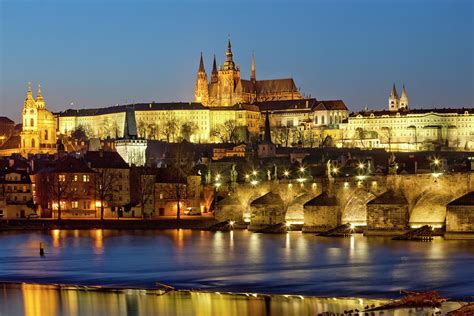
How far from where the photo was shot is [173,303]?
115ft

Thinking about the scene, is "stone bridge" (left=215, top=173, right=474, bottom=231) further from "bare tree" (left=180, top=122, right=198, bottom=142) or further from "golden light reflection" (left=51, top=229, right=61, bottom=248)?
"bare tree" (left=180, top=122, right=198, bottom=142)

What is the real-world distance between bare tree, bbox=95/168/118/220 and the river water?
13332 mm

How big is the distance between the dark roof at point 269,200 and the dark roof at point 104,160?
18.1 meters

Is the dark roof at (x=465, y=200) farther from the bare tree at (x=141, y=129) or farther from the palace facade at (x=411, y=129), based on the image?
the bare tree at (x=141, y=129)

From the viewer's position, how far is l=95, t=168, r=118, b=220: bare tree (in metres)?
76.2

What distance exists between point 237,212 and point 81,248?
17194mm

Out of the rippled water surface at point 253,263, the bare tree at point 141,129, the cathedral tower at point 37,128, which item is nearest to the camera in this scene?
the rippled water surface at point 253,263

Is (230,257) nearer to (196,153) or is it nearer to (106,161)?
(106,161)

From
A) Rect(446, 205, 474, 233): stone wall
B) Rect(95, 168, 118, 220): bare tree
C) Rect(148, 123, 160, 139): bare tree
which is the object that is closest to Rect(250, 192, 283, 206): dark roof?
Rect(95, 168, 118, 220): bare tree

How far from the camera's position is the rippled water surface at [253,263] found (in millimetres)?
38688

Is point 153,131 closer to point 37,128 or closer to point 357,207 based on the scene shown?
point 37,128

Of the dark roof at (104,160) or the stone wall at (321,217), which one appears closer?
the stone wall at (321,217)

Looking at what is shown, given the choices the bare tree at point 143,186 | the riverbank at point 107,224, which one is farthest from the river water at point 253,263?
the bare tree at point 143,186

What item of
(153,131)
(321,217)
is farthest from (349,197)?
(153,131)
